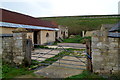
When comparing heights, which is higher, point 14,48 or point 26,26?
point 26,26

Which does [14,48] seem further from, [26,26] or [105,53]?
[26,26]

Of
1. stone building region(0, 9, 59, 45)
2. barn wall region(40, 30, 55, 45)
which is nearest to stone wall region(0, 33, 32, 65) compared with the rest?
stone building region(0, 9, 59, 45)

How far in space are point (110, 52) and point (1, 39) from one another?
5.57 metres

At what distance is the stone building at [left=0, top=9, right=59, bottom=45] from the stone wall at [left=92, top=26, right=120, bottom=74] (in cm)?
753

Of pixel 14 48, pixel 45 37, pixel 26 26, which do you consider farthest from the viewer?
pixel 45 37

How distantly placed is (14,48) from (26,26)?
637 cm

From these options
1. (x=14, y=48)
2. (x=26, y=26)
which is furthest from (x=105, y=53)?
(x=26, y=26)

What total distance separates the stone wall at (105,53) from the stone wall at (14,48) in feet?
11.2

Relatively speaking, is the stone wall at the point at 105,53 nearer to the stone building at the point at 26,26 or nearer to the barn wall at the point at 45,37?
the stone building at the point at 26,26

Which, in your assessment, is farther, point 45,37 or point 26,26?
point 45,37

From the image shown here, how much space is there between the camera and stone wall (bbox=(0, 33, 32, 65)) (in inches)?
212

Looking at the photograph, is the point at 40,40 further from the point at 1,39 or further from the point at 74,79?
the point at 74,79

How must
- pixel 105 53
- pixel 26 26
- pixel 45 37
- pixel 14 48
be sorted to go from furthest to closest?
pixel 45 37
pixel 26 26
pixel 14 48
pixel 105 53

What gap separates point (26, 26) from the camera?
11414 mm
